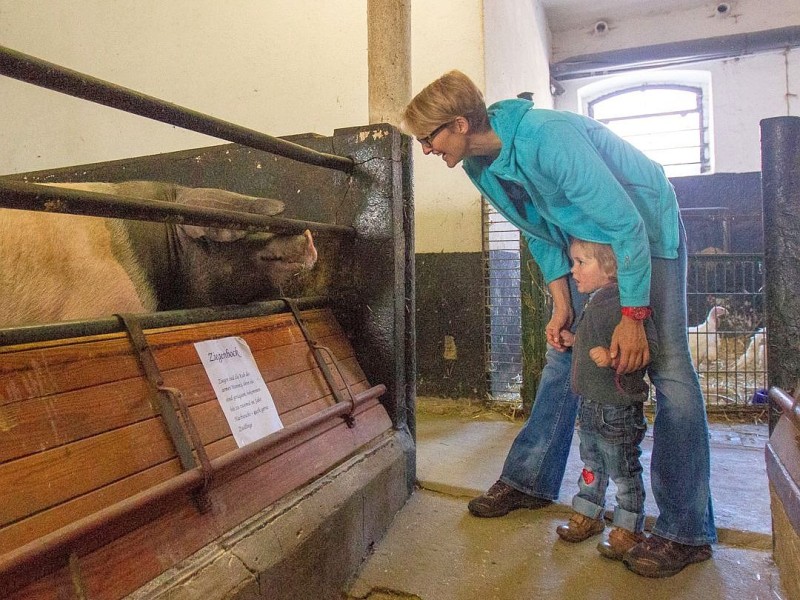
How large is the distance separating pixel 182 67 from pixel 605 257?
15.5 feet

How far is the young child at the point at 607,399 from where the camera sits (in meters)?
1.71

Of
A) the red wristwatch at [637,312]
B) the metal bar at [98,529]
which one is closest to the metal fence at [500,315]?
the red wristwatch at [637,312]

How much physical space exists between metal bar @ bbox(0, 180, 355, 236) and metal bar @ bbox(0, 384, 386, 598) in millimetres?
615

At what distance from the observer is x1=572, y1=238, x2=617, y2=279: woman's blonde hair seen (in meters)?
1.77

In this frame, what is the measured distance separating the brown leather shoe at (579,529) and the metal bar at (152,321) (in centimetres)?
120

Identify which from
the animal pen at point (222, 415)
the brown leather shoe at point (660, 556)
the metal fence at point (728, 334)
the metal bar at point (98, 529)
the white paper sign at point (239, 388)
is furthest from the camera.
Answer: the metal fence at point (728, 334)

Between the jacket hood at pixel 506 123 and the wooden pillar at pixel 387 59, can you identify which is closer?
the jacket hood at pixel 506 123

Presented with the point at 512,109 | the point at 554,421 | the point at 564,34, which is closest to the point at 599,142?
the point at 512,109

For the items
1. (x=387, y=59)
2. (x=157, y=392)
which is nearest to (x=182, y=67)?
(x=387, y=59)

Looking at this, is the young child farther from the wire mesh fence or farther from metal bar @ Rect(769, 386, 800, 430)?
the wire mesh fence

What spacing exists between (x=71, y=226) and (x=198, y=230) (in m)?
0.46

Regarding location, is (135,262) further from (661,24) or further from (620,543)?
(661,24)

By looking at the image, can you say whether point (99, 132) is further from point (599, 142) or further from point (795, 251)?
point (795, 251)

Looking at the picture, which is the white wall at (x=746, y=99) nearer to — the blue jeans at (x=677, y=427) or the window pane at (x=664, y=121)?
the window pane at (x=664, y=121)
